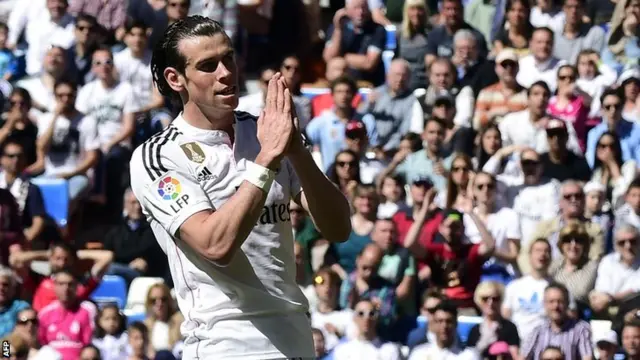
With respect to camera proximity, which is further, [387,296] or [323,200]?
[387,296]

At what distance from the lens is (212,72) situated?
470 centimetres

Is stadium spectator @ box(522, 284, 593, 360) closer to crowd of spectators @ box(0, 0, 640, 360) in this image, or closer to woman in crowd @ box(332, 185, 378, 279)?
crowd of spectators @ box(0, 0, 640, 360)

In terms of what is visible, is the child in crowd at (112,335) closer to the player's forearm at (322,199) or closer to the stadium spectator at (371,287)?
the stadium spectator at (371,287)

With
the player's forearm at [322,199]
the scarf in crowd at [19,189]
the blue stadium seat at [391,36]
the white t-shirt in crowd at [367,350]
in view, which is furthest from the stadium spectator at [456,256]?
the player's forearm at [322,199]

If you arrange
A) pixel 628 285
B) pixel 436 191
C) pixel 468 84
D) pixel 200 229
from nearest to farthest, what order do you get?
pixel 200 229 → pixel 628 285 → pixel 436 191 → pixel 468 84

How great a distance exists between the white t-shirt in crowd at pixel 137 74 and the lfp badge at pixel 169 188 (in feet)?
28.4

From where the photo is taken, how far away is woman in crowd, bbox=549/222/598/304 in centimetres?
1054

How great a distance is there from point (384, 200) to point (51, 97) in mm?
3773

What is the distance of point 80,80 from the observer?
13781 mm

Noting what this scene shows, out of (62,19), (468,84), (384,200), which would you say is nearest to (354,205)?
(384,200)

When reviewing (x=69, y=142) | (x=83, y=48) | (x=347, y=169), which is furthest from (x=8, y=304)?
Result: (x=83, y=48)

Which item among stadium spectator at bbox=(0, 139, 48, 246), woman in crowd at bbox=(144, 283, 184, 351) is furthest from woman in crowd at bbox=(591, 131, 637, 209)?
stadium spectator at bbox=(0, 139, 48, 246)

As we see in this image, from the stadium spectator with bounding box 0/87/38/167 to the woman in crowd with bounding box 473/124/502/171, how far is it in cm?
385

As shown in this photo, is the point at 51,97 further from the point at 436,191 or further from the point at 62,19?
the point at 436,191
